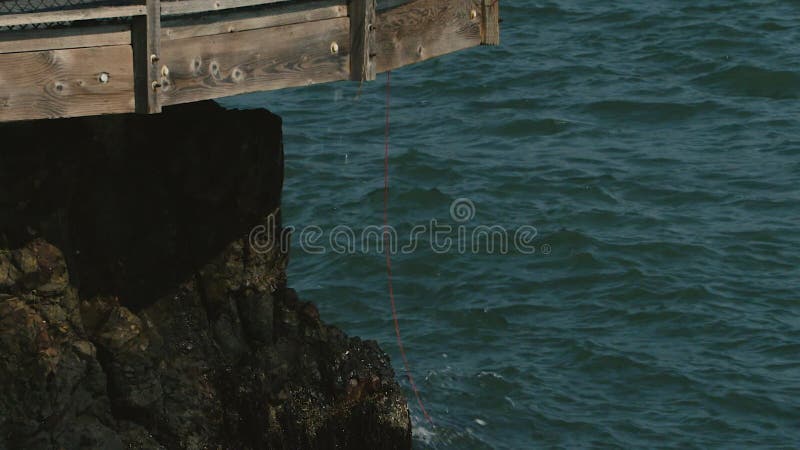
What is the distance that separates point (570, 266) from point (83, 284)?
7.26m

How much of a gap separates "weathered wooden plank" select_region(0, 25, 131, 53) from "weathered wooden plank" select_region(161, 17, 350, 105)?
0.98ft

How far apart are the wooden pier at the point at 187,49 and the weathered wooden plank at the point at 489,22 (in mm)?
444

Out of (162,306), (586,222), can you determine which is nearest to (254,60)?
(162,306)

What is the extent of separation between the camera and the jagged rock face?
8.20 metres

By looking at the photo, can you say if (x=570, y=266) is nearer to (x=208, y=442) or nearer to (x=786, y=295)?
(x=786, y=295)

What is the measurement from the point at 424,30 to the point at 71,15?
283 centimetres

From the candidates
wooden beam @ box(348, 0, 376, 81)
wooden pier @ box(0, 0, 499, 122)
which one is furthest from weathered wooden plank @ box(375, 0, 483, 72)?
wooden beam @ box(348, 0, 376, 81)

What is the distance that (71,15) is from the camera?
7.09m

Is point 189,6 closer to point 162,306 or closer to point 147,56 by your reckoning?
point 147,56

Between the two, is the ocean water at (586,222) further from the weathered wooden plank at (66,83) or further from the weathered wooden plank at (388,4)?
the weathered wooden plank at (66,83)

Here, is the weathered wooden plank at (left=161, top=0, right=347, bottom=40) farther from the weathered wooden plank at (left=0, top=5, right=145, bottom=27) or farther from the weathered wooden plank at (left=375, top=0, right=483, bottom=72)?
Result: the weathered wooden plank at (left=375, top=0, right=483, bottom=72)

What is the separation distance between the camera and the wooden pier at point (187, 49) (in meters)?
7.29

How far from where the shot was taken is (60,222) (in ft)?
28.0

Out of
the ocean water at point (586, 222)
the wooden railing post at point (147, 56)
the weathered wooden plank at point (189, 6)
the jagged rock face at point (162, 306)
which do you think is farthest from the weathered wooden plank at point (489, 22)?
the ocean water at point (586, 222)
